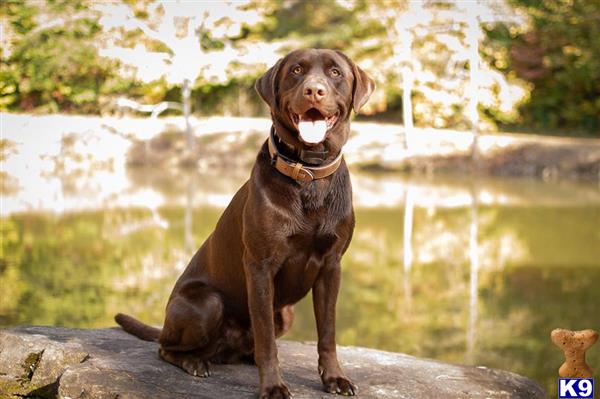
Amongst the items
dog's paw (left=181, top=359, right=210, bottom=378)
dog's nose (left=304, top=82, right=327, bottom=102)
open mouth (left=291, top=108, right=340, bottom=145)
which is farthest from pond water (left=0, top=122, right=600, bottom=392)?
dog's nose (left=304, top=82, right=327, bottom=102)

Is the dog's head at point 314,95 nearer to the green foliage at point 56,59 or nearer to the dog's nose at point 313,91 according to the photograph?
the dog's nose at point 313,91

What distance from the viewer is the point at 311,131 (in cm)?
286

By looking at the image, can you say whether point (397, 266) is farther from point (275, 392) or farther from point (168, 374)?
point (275, 392)

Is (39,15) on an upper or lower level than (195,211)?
upper

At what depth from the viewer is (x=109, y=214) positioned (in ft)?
32.9

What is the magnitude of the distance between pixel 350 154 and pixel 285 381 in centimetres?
1502

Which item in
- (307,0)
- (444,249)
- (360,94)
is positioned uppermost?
(307,0)

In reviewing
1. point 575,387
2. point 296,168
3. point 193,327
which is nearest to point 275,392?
point 193,327

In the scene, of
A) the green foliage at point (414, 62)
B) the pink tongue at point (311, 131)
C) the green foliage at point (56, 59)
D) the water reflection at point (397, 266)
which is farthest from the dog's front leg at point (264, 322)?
the green foliage at point (414, 62)

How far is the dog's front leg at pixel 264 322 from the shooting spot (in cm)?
296

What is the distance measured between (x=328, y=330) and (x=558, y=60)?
17.2m

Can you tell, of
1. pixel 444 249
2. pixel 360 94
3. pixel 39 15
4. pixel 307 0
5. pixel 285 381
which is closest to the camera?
pixel 360 94

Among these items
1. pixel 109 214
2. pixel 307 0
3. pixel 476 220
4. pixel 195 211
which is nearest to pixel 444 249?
pixel 476 220

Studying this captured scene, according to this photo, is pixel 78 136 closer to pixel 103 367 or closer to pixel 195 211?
pixel 195 211
